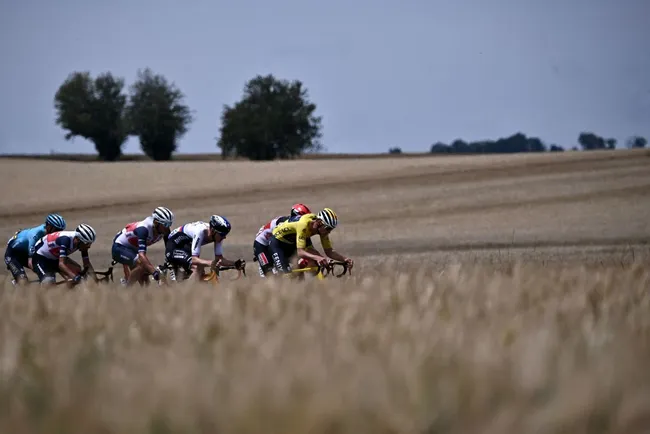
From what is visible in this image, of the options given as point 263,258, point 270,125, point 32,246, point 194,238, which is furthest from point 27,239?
point 270,125

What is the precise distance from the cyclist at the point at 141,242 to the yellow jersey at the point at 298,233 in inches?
66.0

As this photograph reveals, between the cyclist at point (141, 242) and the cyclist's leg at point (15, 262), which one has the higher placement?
the cyclist at point (141, 242)

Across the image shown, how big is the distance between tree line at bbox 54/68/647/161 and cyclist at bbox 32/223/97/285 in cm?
8809

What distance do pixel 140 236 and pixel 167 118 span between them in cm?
9436

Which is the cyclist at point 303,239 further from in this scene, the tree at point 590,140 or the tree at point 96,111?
the tree at point 590,140

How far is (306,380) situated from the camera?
4008mm

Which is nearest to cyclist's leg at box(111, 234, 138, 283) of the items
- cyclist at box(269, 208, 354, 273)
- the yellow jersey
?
cyclist at box(269, 208, 354, 273)

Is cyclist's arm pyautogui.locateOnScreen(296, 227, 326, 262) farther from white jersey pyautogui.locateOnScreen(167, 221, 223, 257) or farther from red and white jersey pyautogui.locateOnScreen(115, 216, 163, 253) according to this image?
red and white jersey pyautogui.locateOnScreen(115, 216, 163, 253)

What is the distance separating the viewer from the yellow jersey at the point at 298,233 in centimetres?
1477

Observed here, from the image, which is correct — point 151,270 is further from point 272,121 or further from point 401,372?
point 272,121

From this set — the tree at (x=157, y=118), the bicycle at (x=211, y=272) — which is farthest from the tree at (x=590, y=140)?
the bicycle at (x=211, y=272)

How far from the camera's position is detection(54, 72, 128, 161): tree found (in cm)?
10712

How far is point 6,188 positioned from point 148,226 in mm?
38329

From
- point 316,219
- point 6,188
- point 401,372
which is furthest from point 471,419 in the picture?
point 6,188
